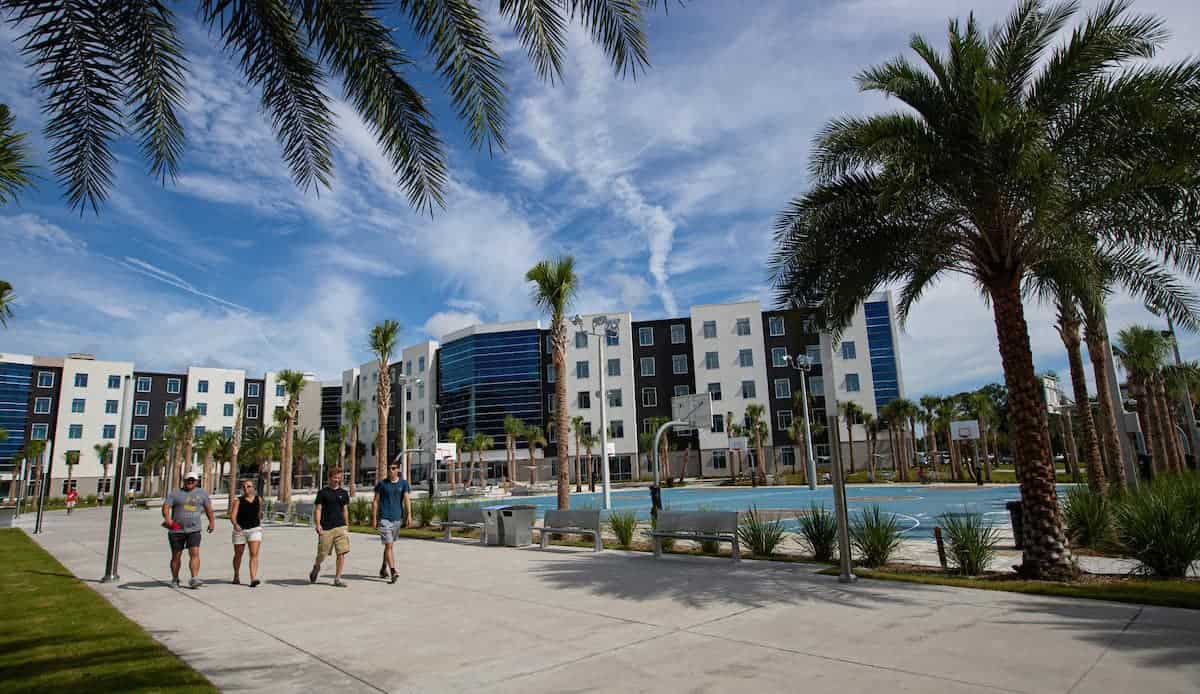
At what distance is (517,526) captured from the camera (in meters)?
15.5

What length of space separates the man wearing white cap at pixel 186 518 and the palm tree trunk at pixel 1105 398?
681 inches

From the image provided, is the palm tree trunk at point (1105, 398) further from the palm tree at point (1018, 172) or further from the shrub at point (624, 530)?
the shrub at point (624, 530)

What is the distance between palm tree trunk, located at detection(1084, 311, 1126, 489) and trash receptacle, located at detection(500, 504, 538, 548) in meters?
12.5

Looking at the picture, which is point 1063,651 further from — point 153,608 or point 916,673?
point 153,608

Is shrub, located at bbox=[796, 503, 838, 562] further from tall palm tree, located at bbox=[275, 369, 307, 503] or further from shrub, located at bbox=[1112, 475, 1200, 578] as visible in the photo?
tall palm tree, located at bbox=[275, 369, 307, 503]

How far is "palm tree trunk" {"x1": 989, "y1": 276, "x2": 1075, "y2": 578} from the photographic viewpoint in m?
9.34

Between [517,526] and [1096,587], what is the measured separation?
1076cm

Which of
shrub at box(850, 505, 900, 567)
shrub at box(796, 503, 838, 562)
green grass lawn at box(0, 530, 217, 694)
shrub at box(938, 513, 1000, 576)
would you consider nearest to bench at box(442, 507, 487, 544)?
green grass lawn at box(0, 530, 217, 694)

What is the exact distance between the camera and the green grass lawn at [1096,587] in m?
7.36

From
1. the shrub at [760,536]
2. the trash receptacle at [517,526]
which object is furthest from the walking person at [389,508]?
the shrub at [760,536]

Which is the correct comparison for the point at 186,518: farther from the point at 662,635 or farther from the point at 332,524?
the point at 662,635

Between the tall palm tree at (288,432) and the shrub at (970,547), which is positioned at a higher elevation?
the tall palm tree at (288,432)

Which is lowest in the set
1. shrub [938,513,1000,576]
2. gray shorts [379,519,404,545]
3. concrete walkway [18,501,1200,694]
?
concrete walkway [18,501,1200,694]

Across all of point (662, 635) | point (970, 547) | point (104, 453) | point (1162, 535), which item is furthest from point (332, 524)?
point (104, 453)
